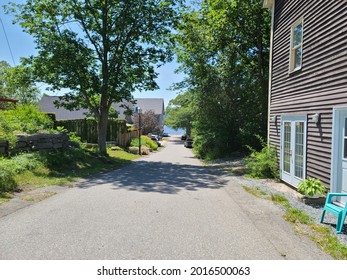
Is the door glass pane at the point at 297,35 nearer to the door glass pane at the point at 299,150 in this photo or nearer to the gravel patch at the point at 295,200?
the door glass pane at the point at 299,150

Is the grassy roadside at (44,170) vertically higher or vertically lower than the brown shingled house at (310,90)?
lower

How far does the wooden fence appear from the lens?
2584 cm

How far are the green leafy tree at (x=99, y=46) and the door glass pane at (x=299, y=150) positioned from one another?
11.3 meters

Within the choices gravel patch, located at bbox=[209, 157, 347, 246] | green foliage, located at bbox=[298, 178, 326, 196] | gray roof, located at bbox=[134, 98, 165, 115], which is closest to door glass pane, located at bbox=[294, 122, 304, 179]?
gravel patch, located at bbox=[209, 157, 347, 246]

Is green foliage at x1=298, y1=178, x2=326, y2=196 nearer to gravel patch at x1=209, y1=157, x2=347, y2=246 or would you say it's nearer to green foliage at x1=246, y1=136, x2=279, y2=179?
gravel patch at x1=209, y1=157, x2=347, y2=246

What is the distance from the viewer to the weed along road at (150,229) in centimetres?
405

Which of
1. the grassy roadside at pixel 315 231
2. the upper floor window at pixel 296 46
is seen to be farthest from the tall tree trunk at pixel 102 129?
the grassy roadside at pixel 315 231

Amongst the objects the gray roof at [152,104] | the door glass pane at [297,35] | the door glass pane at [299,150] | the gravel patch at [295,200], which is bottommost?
the gravel patch at [295,200]

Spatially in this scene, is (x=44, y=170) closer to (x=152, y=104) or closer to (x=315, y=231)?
(x=315, y=231)

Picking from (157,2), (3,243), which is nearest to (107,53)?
(157,2)

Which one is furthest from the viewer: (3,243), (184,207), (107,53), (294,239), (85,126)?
(85,126)
